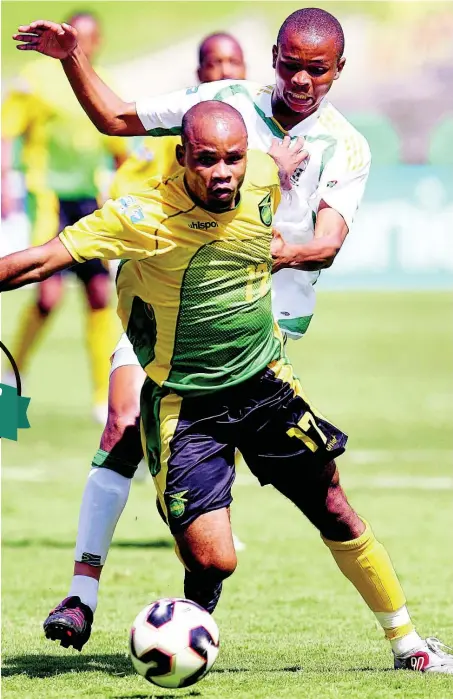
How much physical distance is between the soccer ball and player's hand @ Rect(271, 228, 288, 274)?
4.58ft

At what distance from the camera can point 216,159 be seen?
17.2 ft

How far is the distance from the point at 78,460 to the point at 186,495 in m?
7.91

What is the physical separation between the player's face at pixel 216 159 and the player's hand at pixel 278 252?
14.9 inches

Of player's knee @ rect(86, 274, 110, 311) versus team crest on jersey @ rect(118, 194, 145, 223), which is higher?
team crest on jersey @ rect(118, 194, 145, 223)

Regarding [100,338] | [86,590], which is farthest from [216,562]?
[100,338]

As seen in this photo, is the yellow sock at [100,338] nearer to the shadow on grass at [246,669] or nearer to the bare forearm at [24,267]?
the shadow on grass at [246,669]

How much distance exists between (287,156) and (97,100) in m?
0.93

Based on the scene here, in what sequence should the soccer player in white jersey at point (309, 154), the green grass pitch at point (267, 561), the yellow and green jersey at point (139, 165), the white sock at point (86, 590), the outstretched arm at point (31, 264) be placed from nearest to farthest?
the outstretched arm at point (31, 264), the green grass pitch at point (267, 561), the soccer player in white jersey at point (309, 154), the white sock at point (86, 590), the yellow and green jersey at point (139, 165)

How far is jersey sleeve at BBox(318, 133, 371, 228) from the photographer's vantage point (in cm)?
623

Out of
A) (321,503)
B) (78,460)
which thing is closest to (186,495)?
(321,503)

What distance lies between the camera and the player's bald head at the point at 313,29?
237 inches

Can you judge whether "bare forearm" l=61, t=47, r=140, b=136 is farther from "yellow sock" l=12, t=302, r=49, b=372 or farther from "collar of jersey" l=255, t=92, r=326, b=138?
"yellow sock" l=12, t=302, r=49, b=372

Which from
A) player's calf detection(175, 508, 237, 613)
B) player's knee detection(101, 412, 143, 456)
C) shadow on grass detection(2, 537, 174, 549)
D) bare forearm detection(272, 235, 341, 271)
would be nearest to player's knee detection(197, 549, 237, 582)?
player's calf detection(175, 508, 237, 613)

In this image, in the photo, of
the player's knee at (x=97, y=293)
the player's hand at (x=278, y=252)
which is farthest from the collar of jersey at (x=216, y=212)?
the player's knee at (x=97, y=293)
